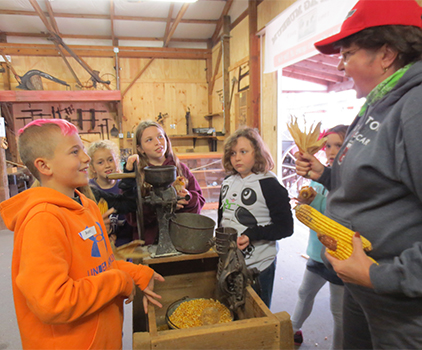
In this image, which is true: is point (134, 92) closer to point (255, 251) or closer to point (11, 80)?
point (11, 80)

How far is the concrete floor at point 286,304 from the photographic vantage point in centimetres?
229

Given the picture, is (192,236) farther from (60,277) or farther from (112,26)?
(112,26)

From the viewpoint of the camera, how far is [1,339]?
2.36 meters

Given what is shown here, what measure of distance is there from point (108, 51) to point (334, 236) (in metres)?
8.12

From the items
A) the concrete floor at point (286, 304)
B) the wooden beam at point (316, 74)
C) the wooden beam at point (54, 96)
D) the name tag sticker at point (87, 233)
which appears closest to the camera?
the name tag sticker at point (87, 233)

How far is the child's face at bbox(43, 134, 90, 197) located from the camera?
43.5 inches

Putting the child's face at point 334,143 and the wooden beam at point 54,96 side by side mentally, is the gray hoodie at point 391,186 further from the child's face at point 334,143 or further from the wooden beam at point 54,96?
the wooden beam at point 54,96

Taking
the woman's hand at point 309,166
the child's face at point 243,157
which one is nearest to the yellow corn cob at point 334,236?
the woman's hand at point 309,166

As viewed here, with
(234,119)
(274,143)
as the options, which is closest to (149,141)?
(274,143)

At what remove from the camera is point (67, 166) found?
1.11 m

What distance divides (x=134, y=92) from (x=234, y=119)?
3.13m

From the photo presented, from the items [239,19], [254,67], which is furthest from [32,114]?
[254,67]

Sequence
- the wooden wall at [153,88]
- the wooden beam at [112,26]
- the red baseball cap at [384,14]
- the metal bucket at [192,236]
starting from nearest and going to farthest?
the red baseball cap at [384,14]
the metal bucket at [192,236]
the wooden beam at [112,26]
the wooden wall at [153,88]

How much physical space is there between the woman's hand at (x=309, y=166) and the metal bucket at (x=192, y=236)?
0.50 meters
